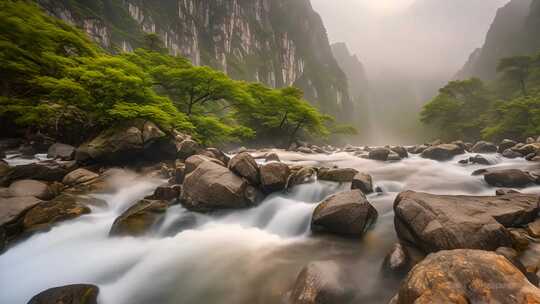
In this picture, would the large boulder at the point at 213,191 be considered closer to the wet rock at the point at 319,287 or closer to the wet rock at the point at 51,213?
the wet rock at the point at 51,213

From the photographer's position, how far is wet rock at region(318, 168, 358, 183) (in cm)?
719

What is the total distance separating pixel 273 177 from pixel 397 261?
12.4 feet

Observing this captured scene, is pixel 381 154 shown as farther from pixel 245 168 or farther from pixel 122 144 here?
pixel 122 144

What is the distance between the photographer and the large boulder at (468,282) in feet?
6.10

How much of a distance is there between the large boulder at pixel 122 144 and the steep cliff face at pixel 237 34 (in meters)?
27.1

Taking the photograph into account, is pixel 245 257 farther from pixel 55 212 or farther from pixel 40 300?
pixel 55 212

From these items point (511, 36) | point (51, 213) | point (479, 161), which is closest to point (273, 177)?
point (51, 213)

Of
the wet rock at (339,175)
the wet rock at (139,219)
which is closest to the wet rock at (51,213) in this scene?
the wet rock at (139,219)

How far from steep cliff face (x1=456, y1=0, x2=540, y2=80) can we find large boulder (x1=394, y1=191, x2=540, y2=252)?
84.7 metres

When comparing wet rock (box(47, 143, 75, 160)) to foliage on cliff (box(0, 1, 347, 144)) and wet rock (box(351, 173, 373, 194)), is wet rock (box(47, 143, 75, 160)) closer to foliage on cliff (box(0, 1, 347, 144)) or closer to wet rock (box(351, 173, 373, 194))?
foliage on cliff (box(0, 1, 347, 144))

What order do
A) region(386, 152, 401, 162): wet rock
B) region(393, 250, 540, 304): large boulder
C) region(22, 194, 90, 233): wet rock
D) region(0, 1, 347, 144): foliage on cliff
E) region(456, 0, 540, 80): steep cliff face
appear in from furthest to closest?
region(456, 0, 540, 80): steep cliff face
region(386, 152, 401, 162): wet rock
region(0, 1, 347, 144): foliage on cliff
region(22, 194, 90, 233): wet rock
region(393, 250, 540, 304): large boulder

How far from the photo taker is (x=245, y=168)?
20.7ft

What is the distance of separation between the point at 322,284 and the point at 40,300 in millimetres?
3417

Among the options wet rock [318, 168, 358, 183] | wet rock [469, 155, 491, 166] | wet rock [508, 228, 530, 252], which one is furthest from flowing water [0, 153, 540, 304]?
wet rock [469, 155, 491, 166]
